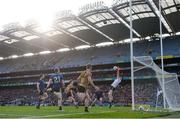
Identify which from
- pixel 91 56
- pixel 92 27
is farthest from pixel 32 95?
pixel 92 27

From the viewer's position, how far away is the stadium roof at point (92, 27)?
139 ft

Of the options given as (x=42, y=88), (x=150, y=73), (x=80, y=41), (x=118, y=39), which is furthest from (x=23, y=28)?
(x=150, y=73)

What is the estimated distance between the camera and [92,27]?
49.8 metres

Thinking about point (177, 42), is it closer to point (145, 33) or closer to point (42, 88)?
point (145, 33)

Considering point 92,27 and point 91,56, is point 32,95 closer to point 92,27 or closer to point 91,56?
point 91,56

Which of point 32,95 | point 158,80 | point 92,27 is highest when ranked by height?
point 92,27

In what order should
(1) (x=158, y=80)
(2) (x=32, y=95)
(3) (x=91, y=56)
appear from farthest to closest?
(2) (x=32, y=95), (3) (x=91, y=56), (1) (x=158, y=80)

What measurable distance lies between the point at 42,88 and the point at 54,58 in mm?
39719

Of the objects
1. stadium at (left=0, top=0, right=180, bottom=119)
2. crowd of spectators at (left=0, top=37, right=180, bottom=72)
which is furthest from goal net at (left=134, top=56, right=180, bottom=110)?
crowd of spectators at (left=0, top=37, right=180, bottom=72)

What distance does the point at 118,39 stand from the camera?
5584 cm

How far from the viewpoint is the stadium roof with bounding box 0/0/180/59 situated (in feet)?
139

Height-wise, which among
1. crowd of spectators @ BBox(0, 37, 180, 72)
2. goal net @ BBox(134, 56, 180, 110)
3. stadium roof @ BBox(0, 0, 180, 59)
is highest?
stadium roof @ BBox(0, 0, 180, 59)

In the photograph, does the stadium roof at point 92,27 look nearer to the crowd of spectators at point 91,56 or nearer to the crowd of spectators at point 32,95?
the crowd of spectators at point 91,56

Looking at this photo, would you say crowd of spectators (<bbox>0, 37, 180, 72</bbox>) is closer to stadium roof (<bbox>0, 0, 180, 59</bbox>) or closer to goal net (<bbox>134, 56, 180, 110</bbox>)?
stadium roof (<bbox>0, 0, 180, 59</bbox>)
